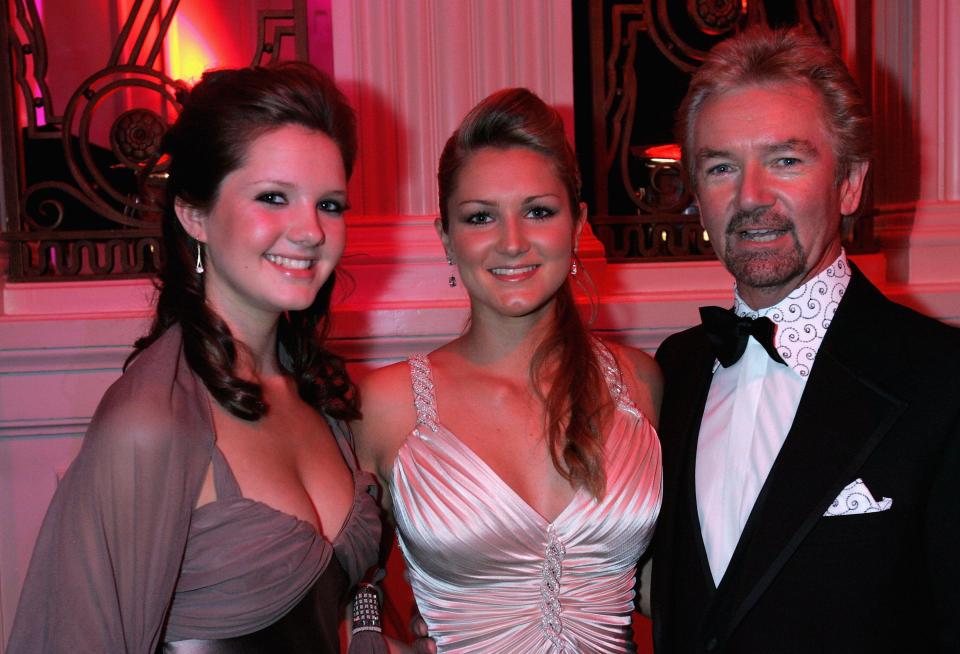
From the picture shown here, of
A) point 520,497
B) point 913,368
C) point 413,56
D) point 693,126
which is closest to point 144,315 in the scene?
point 413,56

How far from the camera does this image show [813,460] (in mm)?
1622

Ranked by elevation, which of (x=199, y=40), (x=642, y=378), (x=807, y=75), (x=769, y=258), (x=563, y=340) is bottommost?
(x=642, y=378)

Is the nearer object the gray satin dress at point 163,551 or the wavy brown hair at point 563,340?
the gray satin dress at point 163,551

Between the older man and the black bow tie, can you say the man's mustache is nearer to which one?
the older man

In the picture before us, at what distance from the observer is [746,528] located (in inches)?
65.0

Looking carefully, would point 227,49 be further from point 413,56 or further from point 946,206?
point 946,206

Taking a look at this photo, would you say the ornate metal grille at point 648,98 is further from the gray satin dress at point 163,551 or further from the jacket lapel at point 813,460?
the gray satin dress at point 163,551

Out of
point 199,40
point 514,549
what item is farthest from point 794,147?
point 199,40

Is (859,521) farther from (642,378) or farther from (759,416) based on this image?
(642,378)

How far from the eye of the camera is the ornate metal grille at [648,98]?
330cm

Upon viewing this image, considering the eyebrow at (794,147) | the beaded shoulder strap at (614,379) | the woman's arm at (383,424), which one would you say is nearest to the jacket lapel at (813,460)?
the eyebrow at (794,147)

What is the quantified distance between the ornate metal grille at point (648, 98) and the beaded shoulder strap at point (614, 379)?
3.76ft

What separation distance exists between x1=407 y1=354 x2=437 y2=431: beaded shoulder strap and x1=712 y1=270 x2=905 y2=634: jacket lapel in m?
0.71

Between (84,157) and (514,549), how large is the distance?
203cm
